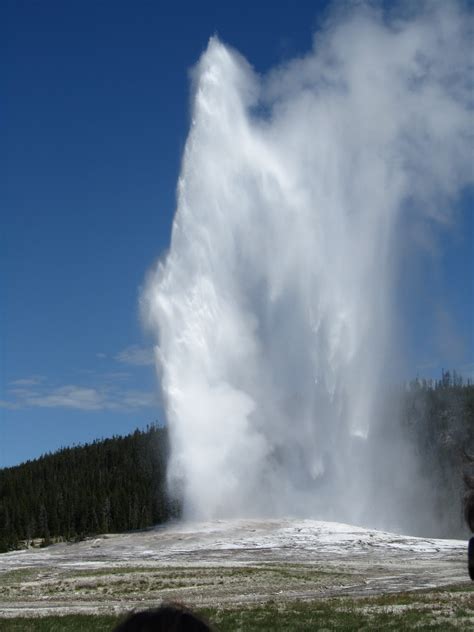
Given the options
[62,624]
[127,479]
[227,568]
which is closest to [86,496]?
[127,479]

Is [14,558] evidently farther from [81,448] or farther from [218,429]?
[81,448]

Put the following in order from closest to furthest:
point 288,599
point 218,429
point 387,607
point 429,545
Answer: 1. point 387,607
2. point 288,599
3. point 429,545
4. point 218,429

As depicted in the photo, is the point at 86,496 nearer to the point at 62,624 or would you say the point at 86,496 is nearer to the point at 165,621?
the point at 62,624

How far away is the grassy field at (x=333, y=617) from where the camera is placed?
692 inches

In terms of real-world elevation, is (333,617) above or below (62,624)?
above

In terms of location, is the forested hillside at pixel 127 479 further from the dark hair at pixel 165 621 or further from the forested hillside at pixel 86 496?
the dark hair at pixel 165 621

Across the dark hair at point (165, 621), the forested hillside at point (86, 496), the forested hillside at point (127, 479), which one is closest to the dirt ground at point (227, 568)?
the dark hair at point (165, 621)

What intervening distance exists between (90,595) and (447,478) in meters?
77.5

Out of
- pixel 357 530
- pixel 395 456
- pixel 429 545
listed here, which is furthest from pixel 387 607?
pixel 395 456

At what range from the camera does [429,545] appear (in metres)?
44.6

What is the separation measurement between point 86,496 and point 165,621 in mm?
98679

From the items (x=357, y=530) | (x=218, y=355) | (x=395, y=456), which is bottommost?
(x=357, y=530)

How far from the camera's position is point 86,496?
317ft

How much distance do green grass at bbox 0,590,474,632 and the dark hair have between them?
51.3ft
